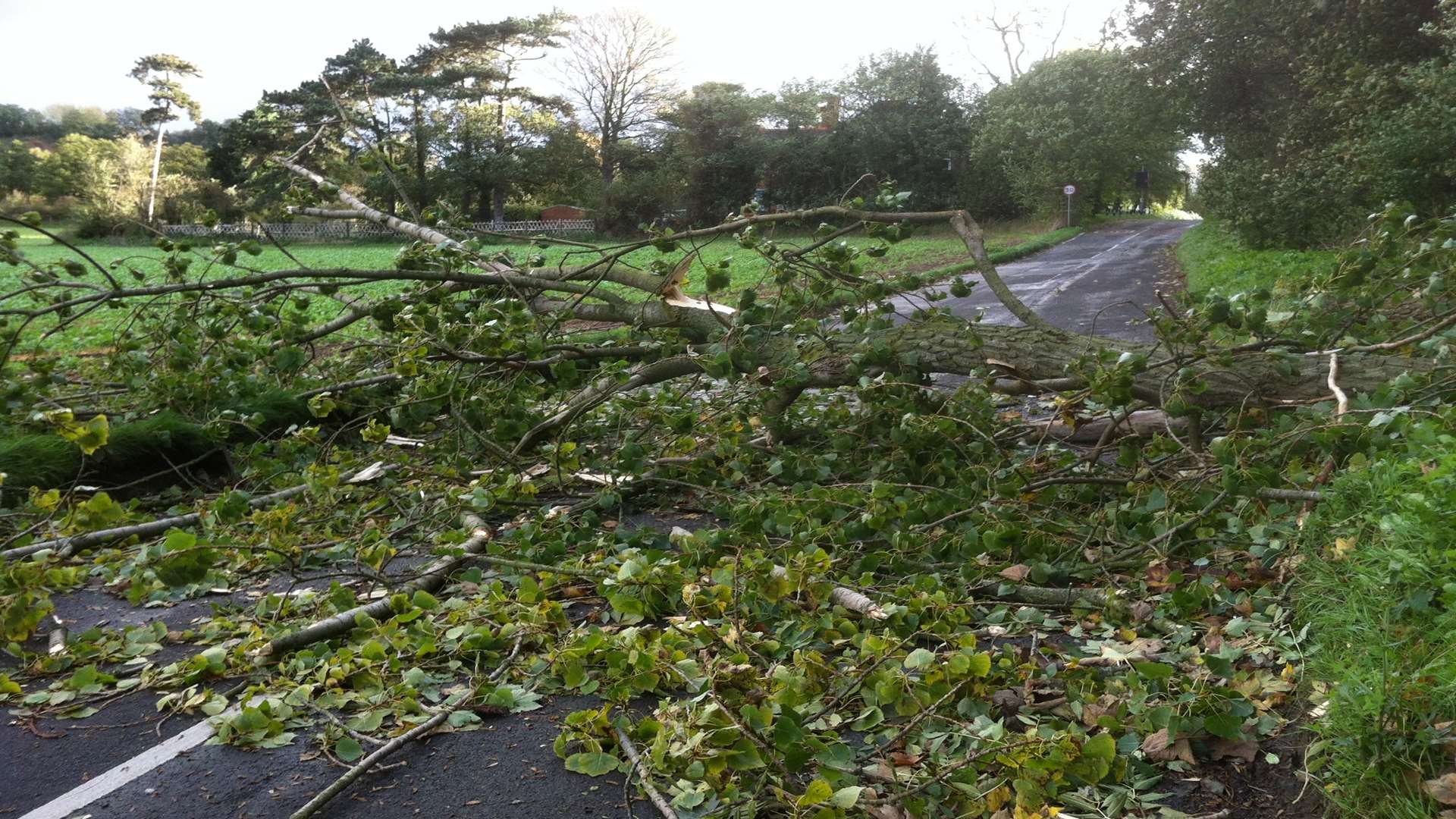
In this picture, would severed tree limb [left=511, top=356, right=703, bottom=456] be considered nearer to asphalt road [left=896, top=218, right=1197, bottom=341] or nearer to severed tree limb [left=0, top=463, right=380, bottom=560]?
severed tree limb [left=0, top=463, right=380, bottom=560]

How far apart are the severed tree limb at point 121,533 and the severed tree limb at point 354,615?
67 cm

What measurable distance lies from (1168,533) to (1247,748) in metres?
1.20

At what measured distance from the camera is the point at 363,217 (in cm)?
745

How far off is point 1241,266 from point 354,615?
14752 millimetres

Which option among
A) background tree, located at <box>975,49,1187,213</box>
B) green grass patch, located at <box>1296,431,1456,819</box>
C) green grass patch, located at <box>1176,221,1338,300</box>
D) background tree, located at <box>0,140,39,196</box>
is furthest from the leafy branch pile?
background tree, located at <box>0,140,39,196</box>

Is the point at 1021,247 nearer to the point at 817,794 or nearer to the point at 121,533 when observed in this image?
the point at 121,533

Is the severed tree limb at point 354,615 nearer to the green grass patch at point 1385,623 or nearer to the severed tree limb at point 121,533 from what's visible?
the severed tree limb at point 121,533

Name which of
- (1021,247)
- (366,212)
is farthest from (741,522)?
(1021,247)

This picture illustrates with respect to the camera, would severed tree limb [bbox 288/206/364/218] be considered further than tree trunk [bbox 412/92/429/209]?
No

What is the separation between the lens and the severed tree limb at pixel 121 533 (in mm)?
3902

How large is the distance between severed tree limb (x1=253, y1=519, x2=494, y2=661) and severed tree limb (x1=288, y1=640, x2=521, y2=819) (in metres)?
0.54

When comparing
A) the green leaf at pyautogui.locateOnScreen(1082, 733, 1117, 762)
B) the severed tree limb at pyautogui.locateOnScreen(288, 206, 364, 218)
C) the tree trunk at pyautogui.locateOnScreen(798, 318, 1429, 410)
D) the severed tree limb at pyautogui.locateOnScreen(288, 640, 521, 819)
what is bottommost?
the severed tree limb at pyautogui.locateOnScreen(288, 640, 521, 819)

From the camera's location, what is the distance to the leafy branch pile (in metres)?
2.73

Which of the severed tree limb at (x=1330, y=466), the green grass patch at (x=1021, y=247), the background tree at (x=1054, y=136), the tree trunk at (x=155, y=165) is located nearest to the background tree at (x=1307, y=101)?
the green grass patch at (x=1021, y=247)
